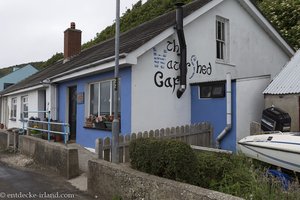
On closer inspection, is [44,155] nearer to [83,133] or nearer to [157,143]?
[83,133]

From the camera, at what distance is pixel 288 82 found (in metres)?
9.98

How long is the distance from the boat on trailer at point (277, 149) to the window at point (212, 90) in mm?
2752

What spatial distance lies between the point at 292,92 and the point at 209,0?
4449 mm

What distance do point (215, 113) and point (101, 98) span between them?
387 cm

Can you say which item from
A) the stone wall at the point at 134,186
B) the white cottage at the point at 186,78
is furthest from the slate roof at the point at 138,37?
the stone wall at the point at 134,186

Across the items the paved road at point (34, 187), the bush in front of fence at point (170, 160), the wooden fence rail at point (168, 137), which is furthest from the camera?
the wooden fence rail at point (168, 137)

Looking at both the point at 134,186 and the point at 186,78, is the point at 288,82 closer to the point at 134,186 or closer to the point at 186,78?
the point at 186,78

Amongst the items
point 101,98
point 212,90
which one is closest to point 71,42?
point 101,98

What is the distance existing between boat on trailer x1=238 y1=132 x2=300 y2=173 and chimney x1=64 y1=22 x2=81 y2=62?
45.1ft

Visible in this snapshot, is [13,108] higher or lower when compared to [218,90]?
lower

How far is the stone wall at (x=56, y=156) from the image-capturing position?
29.1 feet

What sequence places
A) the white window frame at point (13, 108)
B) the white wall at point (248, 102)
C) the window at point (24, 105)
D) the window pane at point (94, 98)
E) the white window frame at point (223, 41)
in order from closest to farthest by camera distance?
the white wall at point (248, 102) → the window pane at point (94, 98) → the white window frame at point (223, 41) → the window at point (24, 105) → the white window frame at point (13, 108)

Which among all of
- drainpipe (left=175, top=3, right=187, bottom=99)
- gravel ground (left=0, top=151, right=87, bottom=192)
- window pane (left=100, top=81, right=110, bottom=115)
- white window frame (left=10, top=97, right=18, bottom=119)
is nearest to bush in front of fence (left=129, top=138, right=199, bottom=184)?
gravel ground (left=0, top=151, right=87, bottom=192)

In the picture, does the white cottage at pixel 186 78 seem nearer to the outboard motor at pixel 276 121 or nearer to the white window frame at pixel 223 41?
the white window frame at pixel 223 41
